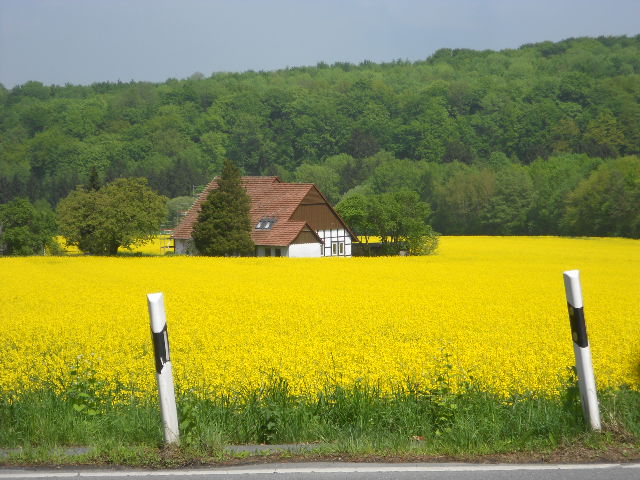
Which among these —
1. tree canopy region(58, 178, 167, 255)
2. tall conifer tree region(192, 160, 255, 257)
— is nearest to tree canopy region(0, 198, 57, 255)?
tree canopy region(58, 178, 167, 255)

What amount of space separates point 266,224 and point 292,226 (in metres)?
2.44

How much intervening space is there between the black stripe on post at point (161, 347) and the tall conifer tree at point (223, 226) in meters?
50.4

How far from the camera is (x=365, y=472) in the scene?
4758 millimetres

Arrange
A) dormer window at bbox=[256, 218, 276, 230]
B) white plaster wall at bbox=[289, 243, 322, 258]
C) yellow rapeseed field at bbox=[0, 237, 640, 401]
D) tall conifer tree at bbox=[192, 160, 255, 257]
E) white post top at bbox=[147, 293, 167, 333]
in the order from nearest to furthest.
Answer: white post top at bbox=[147, 293, 167, 333] < yellow rapeseed field at bbox=[0, 237, 640, 401] < tall conifer tree at bbox=[192, 160, 255, 257] < white plaster wall at bbox=[289, 243, 322, 258] < dormer window at bbox=[256, 218, 276, 230]

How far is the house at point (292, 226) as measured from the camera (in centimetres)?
5956

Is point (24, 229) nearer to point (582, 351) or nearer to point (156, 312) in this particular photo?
point (156, 312)

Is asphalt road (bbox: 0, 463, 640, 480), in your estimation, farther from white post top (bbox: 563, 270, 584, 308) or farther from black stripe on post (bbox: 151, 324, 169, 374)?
white post top (bbox: 563, 270, 584, 308)

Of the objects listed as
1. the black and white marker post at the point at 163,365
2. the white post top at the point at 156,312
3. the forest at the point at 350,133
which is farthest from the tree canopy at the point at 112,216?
the white post top at the point at 156,312

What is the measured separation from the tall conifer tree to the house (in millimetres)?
2634

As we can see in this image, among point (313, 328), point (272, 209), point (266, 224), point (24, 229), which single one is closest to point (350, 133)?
point (272, 209)

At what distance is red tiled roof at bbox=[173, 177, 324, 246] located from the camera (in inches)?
2341

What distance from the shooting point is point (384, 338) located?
13.9 metres

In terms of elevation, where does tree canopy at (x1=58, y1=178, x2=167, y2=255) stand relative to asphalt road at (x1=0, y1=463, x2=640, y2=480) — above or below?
above

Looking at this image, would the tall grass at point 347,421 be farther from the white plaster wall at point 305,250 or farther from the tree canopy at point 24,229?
the white plaster wall at point 305,250
